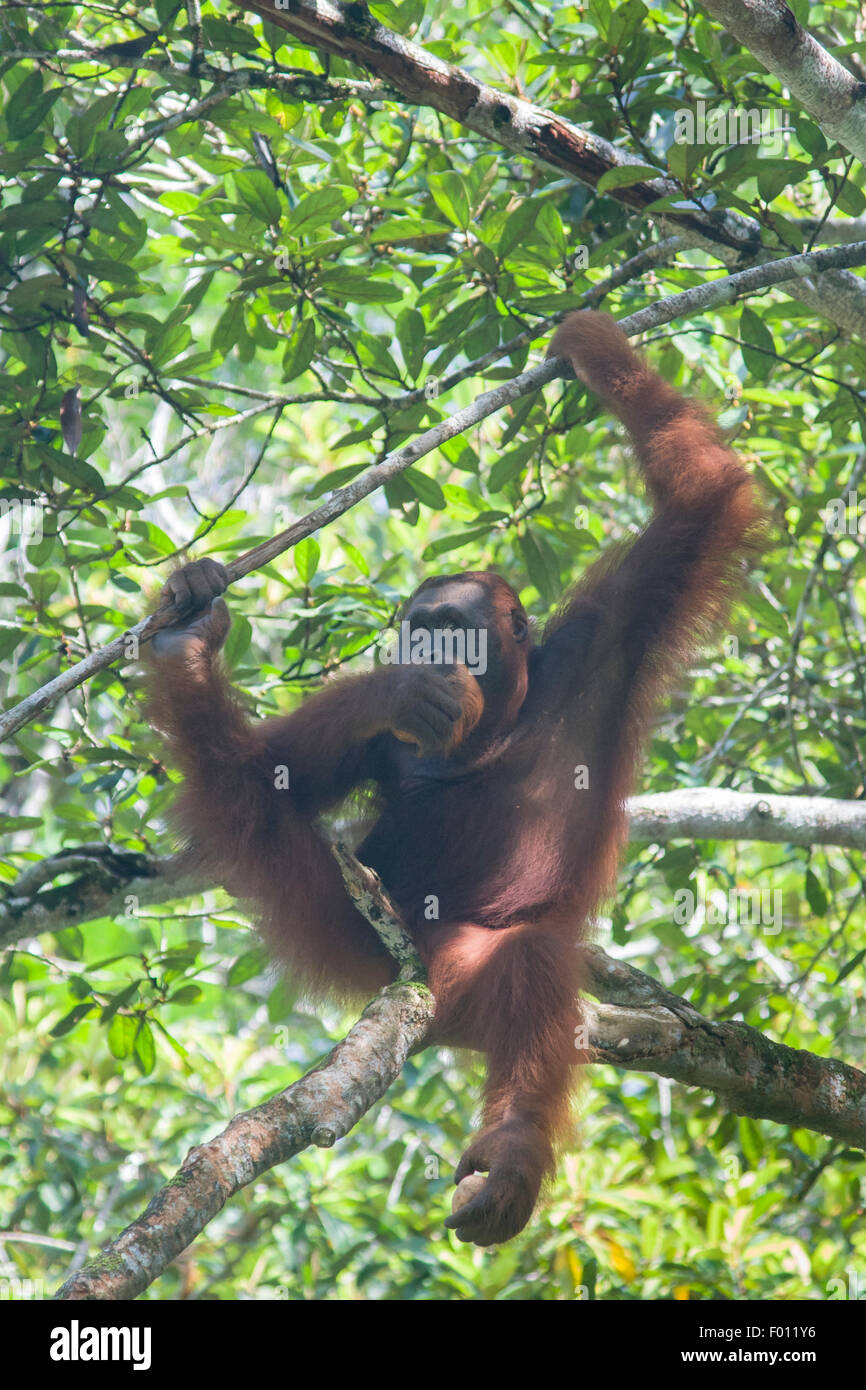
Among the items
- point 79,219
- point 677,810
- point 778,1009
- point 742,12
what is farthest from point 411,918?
point 742,12

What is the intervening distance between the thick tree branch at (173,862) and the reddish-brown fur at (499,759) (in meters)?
0.68

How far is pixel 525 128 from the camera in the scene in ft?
13.0

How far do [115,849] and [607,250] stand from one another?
2.86 m

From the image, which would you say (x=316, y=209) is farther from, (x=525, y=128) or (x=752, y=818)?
(x=752, y=818)

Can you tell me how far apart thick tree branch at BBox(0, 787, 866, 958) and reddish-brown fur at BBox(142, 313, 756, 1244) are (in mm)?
677

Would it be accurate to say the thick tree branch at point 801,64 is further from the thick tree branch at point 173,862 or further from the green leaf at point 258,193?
the thick tree branch at point 173,862

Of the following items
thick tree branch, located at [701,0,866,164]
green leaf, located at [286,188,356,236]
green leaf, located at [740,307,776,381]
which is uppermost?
green leaf, located at [286,188,356,236]

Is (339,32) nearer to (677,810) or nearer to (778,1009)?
(677,810)

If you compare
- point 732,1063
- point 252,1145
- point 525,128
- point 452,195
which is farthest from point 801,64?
point 252,1145

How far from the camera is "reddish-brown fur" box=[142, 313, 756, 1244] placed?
3959 millimetres

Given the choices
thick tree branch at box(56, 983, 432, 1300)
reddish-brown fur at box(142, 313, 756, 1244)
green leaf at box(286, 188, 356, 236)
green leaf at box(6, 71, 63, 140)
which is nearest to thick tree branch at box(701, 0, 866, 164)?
reddish-brown fur at box(142, 313, 756, 1244)

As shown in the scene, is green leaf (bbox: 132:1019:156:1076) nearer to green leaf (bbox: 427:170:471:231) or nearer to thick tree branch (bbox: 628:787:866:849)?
thick tree branch (bbox: 628:787:866:849)

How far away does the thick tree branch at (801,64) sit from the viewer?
130 inches

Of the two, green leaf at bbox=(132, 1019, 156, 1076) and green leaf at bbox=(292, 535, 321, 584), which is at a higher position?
green leaf at bbox=(292, 535, 321, 584)
